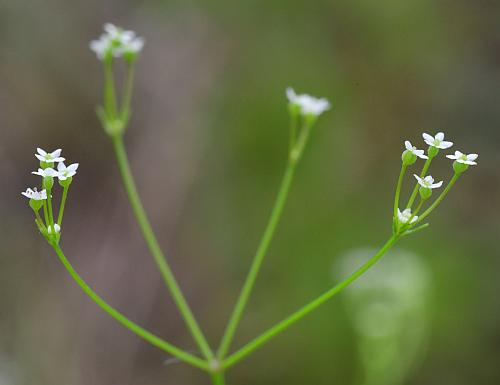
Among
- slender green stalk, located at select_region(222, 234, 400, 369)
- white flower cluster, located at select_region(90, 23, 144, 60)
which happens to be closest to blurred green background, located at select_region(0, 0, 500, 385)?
slender green stalk, located at select_region(222, 234, 400, 369)

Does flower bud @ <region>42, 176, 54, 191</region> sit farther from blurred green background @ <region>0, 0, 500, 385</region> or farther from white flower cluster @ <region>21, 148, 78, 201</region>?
blurred green background @ <region>0, 0, 500, 385</region>

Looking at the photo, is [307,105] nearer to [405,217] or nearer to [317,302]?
[405,217]

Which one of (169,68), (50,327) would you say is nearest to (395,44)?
(169,68)

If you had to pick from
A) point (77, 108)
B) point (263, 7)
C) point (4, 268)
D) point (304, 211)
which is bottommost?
point (4, 268)

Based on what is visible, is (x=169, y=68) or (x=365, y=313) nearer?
(x=365, y=313)

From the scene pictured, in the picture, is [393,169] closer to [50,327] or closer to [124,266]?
[124,266]

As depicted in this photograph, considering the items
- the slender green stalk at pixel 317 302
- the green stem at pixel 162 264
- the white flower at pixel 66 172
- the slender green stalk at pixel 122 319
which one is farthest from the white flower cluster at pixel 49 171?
the slender green stalk at pixel 317 302

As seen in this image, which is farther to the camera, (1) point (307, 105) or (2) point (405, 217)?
(1) point (307, 105)

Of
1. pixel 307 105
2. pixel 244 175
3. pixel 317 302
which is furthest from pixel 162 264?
pixel 244 175
